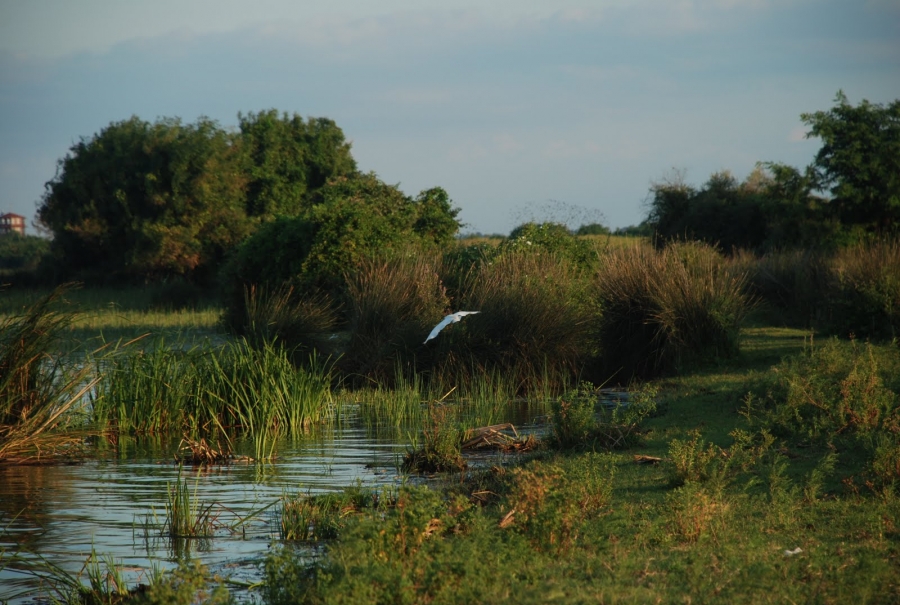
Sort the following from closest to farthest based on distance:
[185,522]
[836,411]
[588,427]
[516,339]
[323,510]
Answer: [185,522] → [323,510] → [836,411] → [588,427] → [516,339]

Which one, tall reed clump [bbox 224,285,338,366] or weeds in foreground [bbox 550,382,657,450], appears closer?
weeds in foreground [bbox 550,382,657,450]

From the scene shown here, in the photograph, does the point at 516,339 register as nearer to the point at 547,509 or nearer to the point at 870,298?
the point at 870,298

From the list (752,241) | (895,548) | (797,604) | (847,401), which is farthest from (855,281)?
(752,241)

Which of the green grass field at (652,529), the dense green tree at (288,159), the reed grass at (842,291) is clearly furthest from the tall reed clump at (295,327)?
the dense green tree at (288,159)

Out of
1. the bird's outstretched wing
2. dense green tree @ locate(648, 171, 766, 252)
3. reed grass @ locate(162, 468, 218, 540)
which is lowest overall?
reed grass @ locate(162, 468, 218, 540)

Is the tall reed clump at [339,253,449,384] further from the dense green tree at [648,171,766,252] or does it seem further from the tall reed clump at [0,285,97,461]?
the dense green tree at [648,171,766,252]

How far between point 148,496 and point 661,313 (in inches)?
359

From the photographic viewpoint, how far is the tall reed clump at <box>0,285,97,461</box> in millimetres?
9445

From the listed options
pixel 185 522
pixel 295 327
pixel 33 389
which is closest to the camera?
pixel 185 522

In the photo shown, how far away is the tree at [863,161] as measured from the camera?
31.1m

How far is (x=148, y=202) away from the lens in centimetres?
3938

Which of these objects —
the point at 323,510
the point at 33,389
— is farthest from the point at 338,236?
the point at 323,510

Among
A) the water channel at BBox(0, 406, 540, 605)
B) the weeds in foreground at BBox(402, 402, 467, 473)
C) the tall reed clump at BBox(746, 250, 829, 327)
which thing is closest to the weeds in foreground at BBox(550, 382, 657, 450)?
the weeds in foreground at BBox(402, 402, 467, 473)

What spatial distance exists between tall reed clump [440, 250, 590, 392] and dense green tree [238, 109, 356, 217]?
28.0 meters
